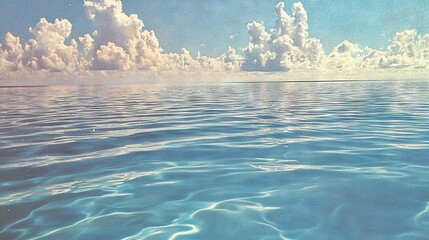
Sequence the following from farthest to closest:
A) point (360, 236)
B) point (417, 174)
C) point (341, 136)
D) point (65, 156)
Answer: point (341, 136), point (65, 156), point (417, 174), point (360, 236)

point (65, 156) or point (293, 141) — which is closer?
point (65, 156)

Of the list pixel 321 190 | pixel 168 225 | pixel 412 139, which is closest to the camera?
pixel 168 225

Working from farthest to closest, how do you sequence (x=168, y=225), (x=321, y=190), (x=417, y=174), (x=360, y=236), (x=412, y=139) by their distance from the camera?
(x=412, y=139)
(x=417, y=174)
(x=321, y=190)
(x=168, y=225)
(x=360, y=236)

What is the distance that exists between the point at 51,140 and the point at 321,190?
503 centimetres

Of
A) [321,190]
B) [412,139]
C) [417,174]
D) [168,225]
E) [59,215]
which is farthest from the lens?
[412,139]

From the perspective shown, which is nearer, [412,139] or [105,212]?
[105,212]

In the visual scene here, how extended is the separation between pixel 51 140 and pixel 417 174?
19.0 ft

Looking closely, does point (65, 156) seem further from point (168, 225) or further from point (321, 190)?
point (321, 190)

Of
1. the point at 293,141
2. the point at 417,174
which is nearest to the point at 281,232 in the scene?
the point at 417,174

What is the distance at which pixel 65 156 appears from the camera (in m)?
5.48

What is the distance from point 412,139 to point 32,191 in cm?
564

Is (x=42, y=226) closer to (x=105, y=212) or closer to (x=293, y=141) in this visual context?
(x=105, y=212)

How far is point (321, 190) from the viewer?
147 inches

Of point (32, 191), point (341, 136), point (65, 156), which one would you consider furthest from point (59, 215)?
point (341, 136)
